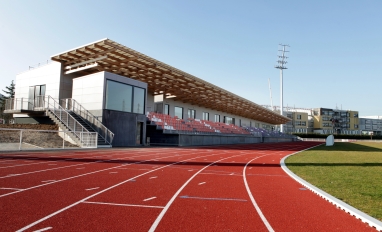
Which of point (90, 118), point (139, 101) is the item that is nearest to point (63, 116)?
point (90, 118)

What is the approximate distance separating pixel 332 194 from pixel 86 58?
23302 mm

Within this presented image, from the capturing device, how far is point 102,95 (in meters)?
22.8

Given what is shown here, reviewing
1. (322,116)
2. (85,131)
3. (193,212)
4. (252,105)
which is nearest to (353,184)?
(193,212)

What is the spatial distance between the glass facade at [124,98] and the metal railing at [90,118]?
5.19ft

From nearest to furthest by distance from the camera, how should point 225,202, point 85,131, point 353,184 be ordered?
point 225,202
point 353,184
point 85,131

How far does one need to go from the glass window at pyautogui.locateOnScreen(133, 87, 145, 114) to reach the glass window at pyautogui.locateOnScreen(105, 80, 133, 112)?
61 centimetres

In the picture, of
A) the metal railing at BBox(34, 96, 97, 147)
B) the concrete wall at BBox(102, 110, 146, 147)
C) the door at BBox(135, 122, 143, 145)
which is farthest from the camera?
the door at BBox(135, 122, 143, 145)

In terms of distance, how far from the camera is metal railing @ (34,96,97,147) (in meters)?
20.6

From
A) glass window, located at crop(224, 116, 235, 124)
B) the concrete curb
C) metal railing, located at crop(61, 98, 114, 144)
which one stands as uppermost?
glass window, located at crop(224, 116, 235, 124)

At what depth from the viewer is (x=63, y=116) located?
22.4 metres

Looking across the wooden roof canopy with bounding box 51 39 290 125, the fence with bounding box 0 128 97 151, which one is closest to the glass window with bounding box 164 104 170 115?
the wooden roof canopy with bounding box 51 39 290 125

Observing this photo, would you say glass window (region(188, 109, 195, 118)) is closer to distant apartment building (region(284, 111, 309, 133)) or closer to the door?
the door

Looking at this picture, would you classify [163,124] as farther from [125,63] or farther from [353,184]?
[353,184]

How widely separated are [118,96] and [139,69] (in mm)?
5328
